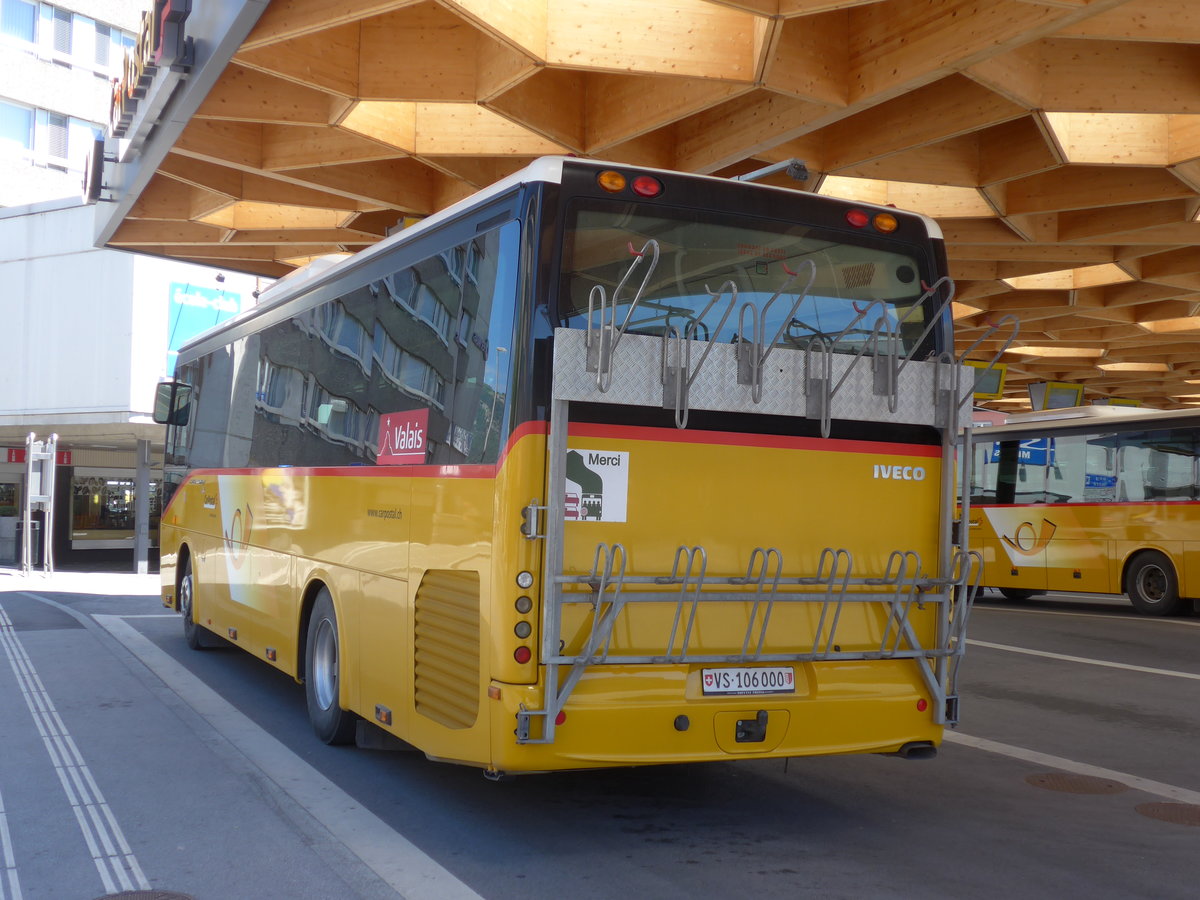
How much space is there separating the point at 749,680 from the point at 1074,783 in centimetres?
294

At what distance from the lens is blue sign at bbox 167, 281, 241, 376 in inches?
1150

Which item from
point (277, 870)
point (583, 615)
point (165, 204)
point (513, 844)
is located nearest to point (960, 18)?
point (583, 615)

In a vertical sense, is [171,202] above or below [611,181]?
above

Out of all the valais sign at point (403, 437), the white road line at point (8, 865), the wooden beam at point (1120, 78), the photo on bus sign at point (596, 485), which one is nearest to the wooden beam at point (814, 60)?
the wooden beam at point (1120, 78)

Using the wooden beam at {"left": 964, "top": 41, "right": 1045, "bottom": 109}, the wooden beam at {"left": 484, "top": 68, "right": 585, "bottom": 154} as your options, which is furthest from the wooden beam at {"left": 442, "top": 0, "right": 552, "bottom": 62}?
the wooden beam at {"left": 964, "top": 41, "right": 1045, "bottom": 109}

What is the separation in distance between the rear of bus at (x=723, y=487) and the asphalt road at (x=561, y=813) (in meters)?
0.55

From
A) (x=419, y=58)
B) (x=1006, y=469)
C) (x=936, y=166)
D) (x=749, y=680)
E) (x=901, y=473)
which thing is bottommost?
(x=749, y=680)

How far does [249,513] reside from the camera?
33.1 ft

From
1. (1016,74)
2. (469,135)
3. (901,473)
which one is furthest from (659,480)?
(469,135)

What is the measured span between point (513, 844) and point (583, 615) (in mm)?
1250

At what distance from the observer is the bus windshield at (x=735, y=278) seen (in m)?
5.74

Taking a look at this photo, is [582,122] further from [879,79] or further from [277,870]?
[277,870]

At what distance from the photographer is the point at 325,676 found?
8.03 metres

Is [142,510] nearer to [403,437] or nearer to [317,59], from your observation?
[317,59]
